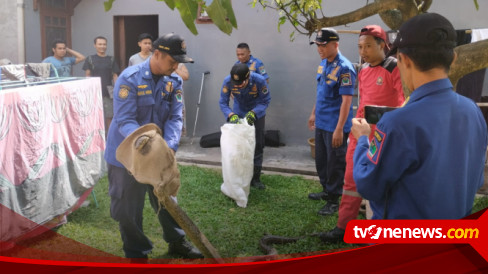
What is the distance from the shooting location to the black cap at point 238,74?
2600mm

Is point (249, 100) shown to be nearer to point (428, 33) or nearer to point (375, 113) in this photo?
point (375, 113)

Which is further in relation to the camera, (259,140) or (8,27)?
(259,140)

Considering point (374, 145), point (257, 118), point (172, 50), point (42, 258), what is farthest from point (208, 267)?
point (257, 118)

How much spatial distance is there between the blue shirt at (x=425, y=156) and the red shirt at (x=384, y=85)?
98cm

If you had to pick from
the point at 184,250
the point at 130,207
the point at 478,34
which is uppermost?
the point at 478,34

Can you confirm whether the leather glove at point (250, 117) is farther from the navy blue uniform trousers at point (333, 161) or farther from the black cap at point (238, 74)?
the navy blue uniform trousers at point (333, 161)

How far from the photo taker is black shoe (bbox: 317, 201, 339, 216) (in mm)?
2557

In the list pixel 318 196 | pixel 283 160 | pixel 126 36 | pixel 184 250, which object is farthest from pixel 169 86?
pixel 283 160

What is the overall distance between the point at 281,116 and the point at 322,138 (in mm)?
286

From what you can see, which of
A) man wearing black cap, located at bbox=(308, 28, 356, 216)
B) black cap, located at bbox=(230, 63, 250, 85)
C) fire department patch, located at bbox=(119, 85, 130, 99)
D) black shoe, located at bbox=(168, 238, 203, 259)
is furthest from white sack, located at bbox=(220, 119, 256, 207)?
fire department patch, located at bbox=(119, 85, 130, 99)

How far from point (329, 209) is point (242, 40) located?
1.22 meters

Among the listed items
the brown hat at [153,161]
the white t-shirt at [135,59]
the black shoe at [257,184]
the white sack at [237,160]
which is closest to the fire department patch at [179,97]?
the white t-shirt at [135,59]

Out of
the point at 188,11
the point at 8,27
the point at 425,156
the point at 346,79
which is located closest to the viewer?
the point at 188,11

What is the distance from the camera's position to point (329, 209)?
2.59 metres
